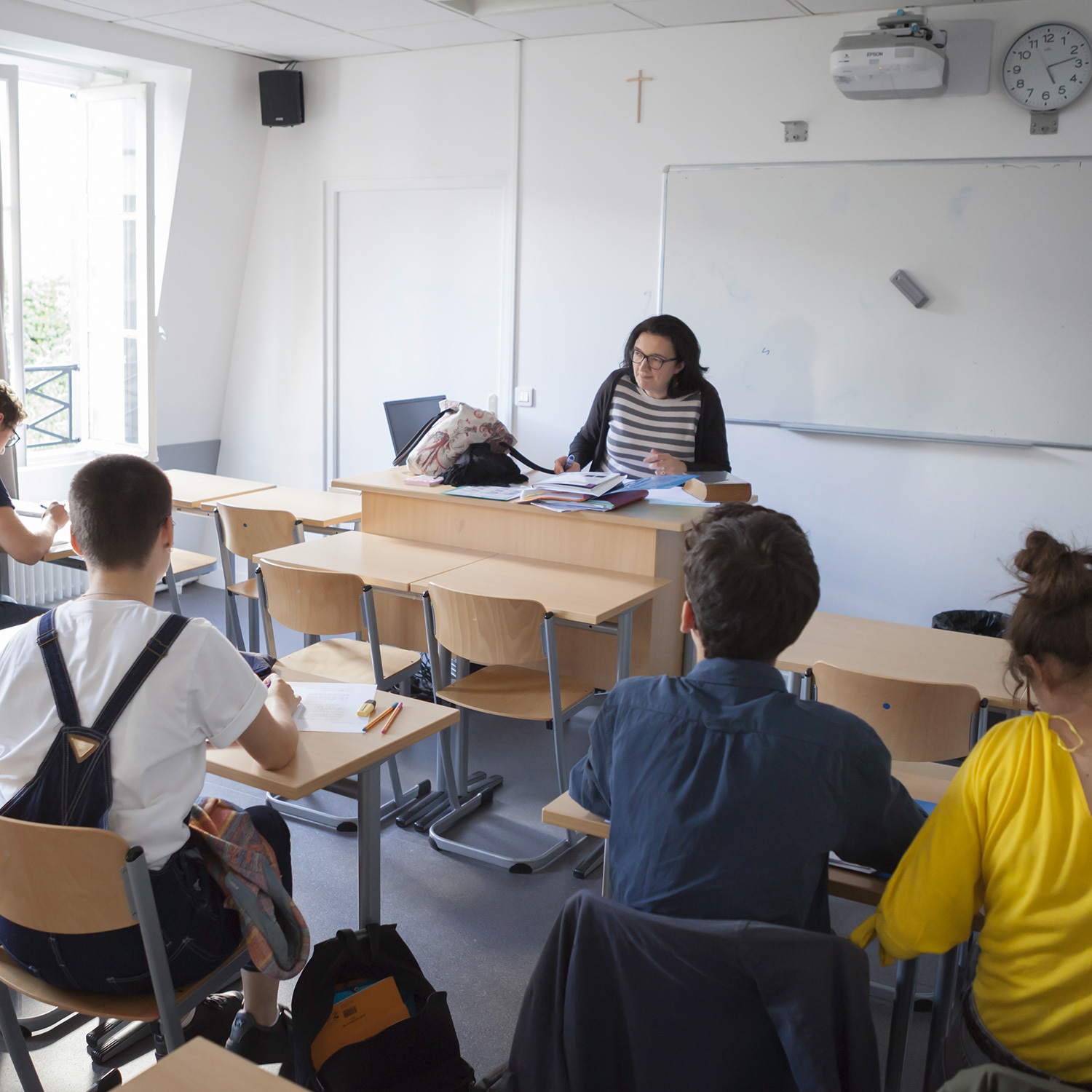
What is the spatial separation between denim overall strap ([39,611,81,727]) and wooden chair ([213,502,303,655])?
7.47 feet

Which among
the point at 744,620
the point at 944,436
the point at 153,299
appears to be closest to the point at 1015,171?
the point at 944,436

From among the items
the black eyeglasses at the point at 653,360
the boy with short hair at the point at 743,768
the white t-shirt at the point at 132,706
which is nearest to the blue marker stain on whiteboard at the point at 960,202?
A: the black eyeglasses at the point at 653,360

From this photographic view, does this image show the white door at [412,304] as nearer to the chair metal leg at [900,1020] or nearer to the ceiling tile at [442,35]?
the ceiling tile at [442,35]

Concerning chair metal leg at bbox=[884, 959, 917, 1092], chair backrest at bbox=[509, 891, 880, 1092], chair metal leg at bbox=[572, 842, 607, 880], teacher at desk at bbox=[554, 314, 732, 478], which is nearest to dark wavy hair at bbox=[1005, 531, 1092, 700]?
chair backrest at bbox=[509, 891, 880, 1092]

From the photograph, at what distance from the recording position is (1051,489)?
4.12 metres

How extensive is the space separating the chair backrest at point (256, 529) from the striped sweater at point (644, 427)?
1.23m

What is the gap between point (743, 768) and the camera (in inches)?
50.7

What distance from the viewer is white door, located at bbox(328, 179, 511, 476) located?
17.3 ft

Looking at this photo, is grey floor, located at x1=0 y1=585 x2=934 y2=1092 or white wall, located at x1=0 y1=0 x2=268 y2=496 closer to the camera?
grey floor, located at x1=0 y1=585 x2=934 y2=1092

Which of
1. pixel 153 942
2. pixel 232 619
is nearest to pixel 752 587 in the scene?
pixel 153 942

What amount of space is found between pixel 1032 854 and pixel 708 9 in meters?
3.92

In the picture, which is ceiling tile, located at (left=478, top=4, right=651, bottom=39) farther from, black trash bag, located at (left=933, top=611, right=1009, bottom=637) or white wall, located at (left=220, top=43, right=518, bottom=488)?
black trash bag, located at (left=933, top=611, right=1009, bottom=637)

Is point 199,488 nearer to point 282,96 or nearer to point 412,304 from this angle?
point 412,304

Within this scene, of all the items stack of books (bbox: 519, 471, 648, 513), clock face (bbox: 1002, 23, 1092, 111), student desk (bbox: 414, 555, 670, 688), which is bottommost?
student desk (bbox: 414, 555, 670, 688)
